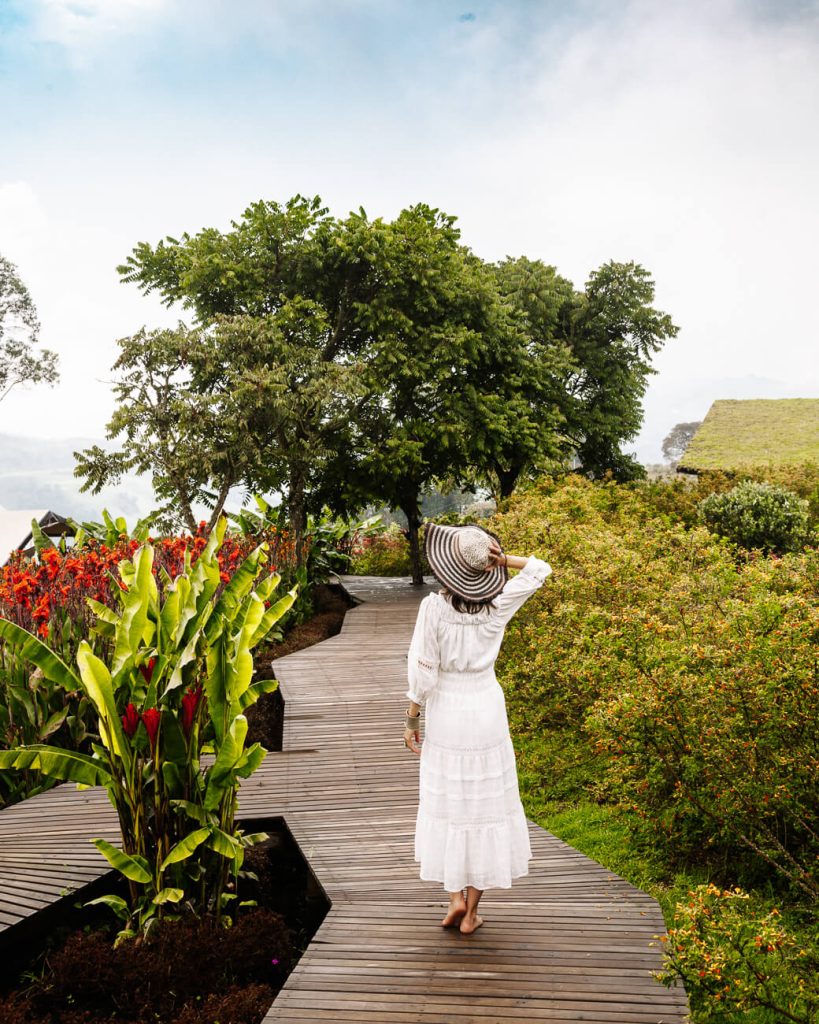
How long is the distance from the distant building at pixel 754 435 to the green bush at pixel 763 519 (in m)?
4.45

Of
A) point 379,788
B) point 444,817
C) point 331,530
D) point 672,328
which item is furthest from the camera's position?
point 672,328

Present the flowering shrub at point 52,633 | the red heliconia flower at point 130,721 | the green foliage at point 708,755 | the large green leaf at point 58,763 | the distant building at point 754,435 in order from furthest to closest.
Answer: the distant building at point 754,435 < the flowering shrub at point 52,633 < the green foliage at point 708,755 < the red heliconia flower at point 130,721 < the large green leaf at point 58,763

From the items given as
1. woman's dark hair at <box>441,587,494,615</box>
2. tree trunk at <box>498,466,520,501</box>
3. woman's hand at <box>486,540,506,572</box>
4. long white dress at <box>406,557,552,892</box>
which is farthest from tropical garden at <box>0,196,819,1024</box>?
woman's hand at <box>486,540,506,572</box>

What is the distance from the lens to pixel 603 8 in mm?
24469

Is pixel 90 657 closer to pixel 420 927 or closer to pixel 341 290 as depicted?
pixel 420 927

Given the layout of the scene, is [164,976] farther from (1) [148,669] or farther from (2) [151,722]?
(1) [148,669]

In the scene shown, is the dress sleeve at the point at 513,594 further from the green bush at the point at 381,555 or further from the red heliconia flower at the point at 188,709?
the green bush at the point at 381,555

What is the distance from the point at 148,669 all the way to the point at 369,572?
50.6 feet

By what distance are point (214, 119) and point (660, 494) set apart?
16814 mm

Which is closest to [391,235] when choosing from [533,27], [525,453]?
[525,453]

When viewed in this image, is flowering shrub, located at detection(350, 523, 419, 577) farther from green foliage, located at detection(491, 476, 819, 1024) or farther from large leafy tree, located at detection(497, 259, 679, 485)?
green foliage, located at detection(491, 476, 819, 1024)

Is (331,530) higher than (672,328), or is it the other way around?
(672,328)

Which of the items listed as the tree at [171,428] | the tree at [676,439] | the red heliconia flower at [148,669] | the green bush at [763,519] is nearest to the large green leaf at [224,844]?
the red heliconia flower at [148,669]

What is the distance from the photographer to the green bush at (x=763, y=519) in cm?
1417
